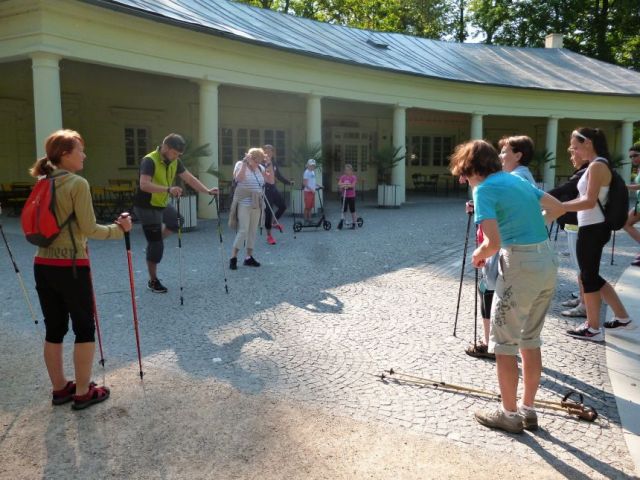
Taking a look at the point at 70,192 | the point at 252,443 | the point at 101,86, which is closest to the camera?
the point at 252,443

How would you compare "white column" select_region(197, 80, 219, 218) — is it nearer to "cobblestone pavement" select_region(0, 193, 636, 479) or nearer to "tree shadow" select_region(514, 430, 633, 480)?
"cobblestone pavement" select_region(0, 193, 636, 479)

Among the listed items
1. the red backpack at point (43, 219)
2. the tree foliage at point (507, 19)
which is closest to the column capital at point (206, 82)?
the red backpack at point (43, 219)

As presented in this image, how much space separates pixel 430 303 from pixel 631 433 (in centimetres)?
312

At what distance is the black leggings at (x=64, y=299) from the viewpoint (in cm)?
342

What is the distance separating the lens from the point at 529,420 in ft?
11.0

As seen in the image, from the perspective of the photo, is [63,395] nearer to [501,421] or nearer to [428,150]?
[501,421]

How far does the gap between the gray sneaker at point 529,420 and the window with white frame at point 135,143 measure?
16800 mm

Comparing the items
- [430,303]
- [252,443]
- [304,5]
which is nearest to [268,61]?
[430,303]

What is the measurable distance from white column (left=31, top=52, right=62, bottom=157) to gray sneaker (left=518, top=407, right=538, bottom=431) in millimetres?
10222

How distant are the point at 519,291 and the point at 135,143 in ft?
55.4

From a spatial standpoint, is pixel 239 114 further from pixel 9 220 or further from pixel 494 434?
pixel 494 434

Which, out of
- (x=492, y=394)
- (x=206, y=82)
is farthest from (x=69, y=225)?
(x=206, y=82)

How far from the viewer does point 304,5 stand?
39500 millimetres

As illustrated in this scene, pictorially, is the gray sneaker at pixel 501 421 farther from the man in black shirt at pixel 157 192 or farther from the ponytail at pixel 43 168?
the man in black shirt at pixel 157 192
